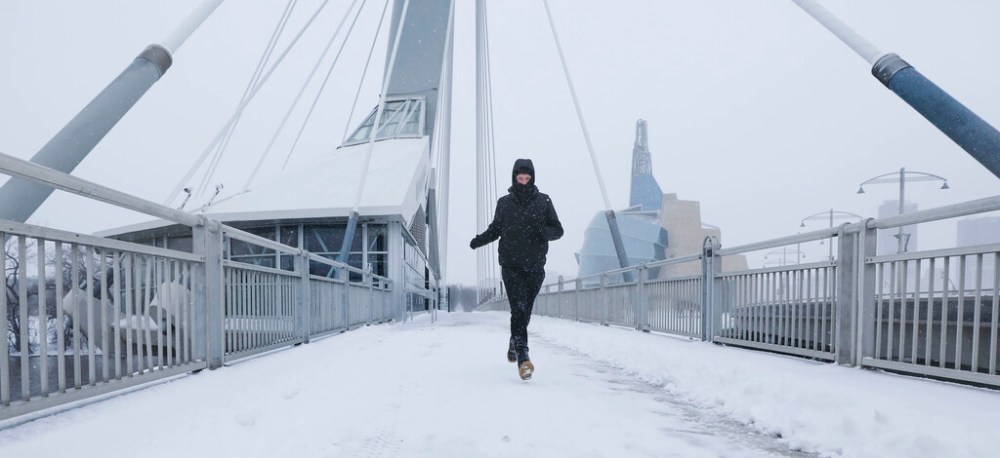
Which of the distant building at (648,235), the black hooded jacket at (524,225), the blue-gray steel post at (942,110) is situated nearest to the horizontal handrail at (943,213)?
the blue-gray steel post at (942,110)

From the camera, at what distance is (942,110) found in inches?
273

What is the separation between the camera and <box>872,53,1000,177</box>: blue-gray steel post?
623 cm

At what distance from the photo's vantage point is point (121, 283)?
3.79 m

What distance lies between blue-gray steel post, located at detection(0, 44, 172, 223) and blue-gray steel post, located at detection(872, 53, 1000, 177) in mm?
9152

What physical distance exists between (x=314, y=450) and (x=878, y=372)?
13.8ft

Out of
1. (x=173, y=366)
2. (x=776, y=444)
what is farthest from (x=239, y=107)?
(x=776, y=444)

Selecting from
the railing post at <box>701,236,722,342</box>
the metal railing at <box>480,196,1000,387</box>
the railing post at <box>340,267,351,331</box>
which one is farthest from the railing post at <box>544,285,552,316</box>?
the railing post at <box>701,236,722,342</box>

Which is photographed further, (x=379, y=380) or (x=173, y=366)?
(x=379, y=380)

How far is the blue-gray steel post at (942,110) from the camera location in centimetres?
623

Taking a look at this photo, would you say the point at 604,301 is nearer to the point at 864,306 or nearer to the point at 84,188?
the point at 864,306

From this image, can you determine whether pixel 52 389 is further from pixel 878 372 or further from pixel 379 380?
pixel 878 372

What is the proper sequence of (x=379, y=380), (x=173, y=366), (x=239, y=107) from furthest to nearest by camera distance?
(x=239, y=107)
(x=379, y=380)
(x=173, y=366)

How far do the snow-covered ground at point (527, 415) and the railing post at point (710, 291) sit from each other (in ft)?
7.70

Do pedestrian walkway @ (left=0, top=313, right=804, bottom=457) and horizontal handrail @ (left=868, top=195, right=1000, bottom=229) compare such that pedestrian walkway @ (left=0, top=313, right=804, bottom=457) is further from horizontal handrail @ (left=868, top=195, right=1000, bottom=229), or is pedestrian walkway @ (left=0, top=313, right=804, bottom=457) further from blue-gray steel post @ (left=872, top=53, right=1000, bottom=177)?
blue-gray steel post @ (left=872, top=53, right=1000, bottom=177)
